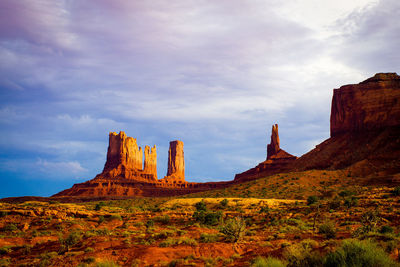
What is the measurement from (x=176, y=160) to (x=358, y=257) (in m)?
144

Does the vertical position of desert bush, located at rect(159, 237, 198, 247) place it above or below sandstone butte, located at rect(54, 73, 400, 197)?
below

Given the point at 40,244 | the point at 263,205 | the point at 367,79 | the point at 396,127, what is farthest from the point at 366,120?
the point at 40,244

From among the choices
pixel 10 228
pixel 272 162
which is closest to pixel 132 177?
pixel 272 162

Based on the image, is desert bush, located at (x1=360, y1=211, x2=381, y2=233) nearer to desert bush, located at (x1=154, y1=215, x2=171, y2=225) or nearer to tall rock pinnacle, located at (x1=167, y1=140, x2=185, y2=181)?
desert bush, located at (x1=154, y1=215, x2=171, y2=225)

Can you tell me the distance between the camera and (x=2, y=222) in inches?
1076

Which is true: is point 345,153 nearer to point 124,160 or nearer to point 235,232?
point 235,232

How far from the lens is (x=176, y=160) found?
151m

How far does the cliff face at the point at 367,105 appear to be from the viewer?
7288cm

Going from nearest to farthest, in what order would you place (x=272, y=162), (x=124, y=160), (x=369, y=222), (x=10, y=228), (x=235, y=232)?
(x=235, y=232), (x=369, y=222), (x=10, y=228), (x=272, y=162), (x=124, y=160)

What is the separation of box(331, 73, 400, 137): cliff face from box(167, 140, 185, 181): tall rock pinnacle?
269 ft

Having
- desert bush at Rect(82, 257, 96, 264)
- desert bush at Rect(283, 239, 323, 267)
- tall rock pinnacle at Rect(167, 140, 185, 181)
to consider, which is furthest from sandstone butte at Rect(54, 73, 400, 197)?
desert bush at Rect(82, 257, 96, 264)

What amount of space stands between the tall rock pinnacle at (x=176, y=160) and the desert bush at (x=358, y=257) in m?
140

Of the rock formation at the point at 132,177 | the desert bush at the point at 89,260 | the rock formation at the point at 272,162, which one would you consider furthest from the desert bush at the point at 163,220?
the rock formation at the point at 132,177

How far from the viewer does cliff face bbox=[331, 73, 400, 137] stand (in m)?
72.9
